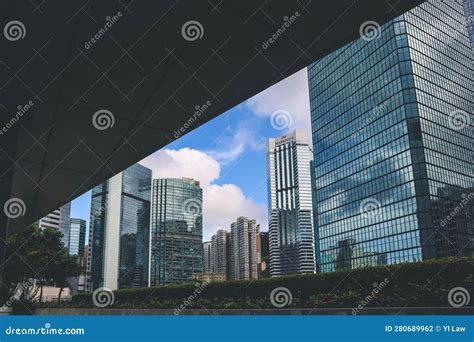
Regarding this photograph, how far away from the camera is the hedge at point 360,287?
16719 millimetres

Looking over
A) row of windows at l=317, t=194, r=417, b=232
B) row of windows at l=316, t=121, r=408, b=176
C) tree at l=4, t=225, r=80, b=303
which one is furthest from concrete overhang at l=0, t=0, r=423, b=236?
row of windows at l=316, t=121, r=408, b=176

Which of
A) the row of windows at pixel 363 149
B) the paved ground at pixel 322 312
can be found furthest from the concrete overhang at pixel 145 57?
the row of windows at pixel 363 149

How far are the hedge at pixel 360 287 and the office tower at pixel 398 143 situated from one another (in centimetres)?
8415

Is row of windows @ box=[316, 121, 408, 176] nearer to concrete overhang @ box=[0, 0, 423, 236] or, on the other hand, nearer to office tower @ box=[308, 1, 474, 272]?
office tower @ box=[308, 1, 474, 272]

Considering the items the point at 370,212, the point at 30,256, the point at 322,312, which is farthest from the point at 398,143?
the point at 322,312

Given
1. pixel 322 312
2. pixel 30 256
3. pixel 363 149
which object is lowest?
pixel 322 312

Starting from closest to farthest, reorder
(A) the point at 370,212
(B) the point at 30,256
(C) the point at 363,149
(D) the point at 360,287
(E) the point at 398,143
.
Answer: (D) the point at 360,287
(B) the point at 30,256
(E) the point at 398,143
(A) the point at 370,212
(C) the point at 363,149

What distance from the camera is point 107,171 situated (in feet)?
32.6

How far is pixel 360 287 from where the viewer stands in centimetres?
1873

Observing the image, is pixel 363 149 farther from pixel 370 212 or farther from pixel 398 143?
pixel 370 212

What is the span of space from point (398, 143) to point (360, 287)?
9471cm

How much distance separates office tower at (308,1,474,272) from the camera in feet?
337

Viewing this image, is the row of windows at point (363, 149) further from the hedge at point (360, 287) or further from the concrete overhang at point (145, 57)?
the concrete overhang at point (145, 57)

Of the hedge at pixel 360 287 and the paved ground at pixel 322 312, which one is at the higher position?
the hedge at pixel 360 287
